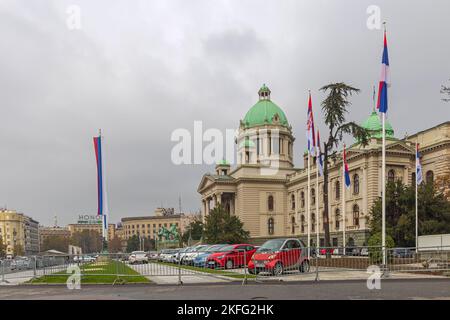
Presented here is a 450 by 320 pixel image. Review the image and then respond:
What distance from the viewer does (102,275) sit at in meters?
20.1

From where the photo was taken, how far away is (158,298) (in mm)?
13375

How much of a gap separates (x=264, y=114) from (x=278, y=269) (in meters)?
78.7

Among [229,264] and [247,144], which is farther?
[247,144]

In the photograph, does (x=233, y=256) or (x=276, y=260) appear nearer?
(x=276, y=260)

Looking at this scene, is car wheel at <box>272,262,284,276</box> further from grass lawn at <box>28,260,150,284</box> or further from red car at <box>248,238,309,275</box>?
grass lawn at <box>28,260,150,284</box>

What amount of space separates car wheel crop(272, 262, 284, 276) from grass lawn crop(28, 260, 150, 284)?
212 inches

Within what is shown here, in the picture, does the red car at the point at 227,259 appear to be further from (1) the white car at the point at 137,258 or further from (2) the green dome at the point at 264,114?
(2) the green dome at the point at 264,114

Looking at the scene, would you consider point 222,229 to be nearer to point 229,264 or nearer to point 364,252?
point 229,264

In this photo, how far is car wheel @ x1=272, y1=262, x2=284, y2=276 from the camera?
20.2 m

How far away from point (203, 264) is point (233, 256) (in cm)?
200

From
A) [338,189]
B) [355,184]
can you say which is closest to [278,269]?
[355,184]

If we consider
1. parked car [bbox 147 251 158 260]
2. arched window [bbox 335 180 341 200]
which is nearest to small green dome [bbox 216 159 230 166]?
arched window [bbox 335 180 341 200]
